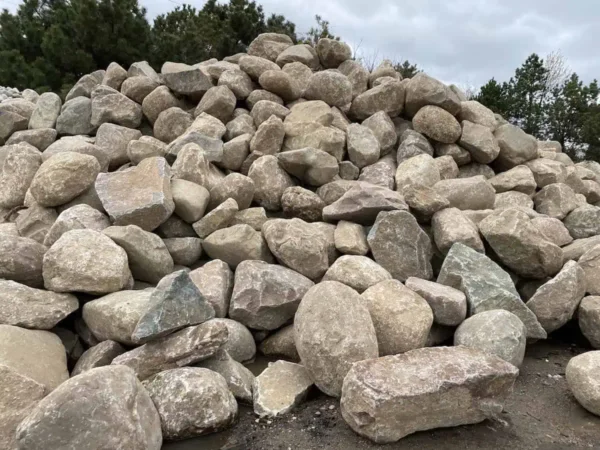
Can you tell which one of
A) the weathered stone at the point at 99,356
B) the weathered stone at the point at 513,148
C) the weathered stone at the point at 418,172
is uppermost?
the weathered stone at the point at 513,148

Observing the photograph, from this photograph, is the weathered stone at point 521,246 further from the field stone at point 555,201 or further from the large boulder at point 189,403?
the large boulder at point 189,403

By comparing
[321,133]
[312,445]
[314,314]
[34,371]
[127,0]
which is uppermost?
[127,0]

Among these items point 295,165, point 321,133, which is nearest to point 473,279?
point 295,165

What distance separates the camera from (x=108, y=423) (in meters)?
2.10

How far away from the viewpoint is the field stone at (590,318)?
11.5ft

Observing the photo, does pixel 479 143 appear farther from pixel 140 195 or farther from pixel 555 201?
pixel 140 195

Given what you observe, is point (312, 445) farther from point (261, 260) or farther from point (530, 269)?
point (530, 269)

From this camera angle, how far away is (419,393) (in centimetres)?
239

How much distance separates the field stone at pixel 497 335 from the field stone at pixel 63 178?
3.18 m

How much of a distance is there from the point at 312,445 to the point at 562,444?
131cm

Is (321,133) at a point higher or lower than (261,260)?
higher

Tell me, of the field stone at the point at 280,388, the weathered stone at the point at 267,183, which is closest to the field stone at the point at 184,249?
the weathered stone at the point at 267,183

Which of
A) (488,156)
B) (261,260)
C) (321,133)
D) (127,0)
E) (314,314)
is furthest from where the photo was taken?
(127,0)

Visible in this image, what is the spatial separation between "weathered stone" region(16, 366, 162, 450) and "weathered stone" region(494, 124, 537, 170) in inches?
194
